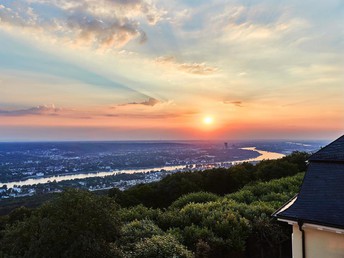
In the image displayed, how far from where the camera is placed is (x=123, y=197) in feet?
81.1

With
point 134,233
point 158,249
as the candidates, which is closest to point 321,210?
point 158,249

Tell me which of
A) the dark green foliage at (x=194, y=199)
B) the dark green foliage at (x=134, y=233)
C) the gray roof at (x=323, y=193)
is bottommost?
the dark green foliage at (x=194, y=199)

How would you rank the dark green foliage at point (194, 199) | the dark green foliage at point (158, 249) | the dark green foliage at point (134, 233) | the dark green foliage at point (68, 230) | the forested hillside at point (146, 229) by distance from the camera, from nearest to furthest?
the dark green foliage at point (68, 230), the forested hillside at point (146, 229), the dark green foliage at point (158, 249), the dark green foliage at point (134, 233), the dark green foliage at point (194, 199)

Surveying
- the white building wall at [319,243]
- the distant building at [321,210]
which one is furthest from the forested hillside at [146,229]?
the distant building at [321,210]

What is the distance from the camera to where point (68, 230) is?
8.27 m

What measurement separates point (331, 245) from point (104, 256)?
5.62 m

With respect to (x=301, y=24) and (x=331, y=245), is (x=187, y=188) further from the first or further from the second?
(x=331, y=245)

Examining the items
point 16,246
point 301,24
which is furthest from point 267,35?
point 16,246

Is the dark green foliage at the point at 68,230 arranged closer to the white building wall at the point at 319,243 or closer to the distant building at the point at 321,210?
the distant building at the point at 321,210

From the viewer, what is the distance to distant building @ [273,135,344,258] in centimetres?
680

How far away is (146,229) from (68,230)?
12.3 ft

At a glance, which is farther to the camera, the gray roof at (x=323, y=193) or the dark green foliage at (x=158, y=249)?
the dark green foliage at (x=158, y=249)

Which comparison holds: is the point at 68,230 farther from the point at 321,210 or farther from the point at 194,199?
the point at 194,199

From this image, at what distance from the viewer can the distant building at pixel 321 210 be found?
6801mm
